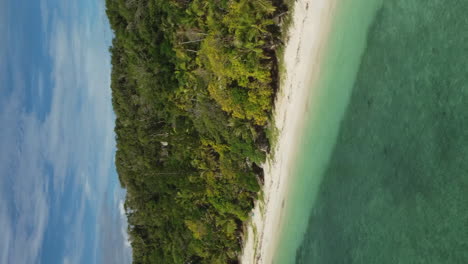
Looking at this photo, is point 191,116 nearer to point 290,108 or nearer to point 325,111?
point 290,108

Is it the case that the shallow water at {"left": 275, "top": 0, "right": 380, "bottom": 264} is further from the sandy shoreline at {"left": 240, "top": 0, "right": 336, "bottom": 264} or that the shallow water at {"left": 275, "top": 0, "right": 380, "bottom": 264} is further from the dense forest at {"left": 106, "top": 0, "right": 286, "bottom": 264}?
the dense forest at {"left": 106, "top": 0, "right": 286, "bottom": 264}

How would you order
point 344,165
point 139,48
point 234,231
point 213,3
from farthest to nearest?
point 139,48
point 234,231
point 213,3
point 344,165

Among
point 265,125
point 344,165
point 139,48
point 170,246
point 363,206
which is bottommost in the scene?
point 170,246

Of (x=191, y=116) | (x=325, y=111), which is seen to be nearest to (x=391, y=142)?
(x=325, y=111)

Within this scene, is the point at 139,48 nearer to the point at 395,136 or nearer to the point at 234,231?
the point at 234,231

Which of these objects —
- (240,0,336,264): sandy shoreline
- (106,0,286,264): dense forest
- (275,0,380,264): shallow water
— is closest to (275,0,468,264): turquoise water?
(275,0,380,264): shallow water

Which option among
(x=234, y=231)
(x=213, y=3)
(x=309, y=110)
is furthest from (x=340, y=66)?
(x=234, y=231)
